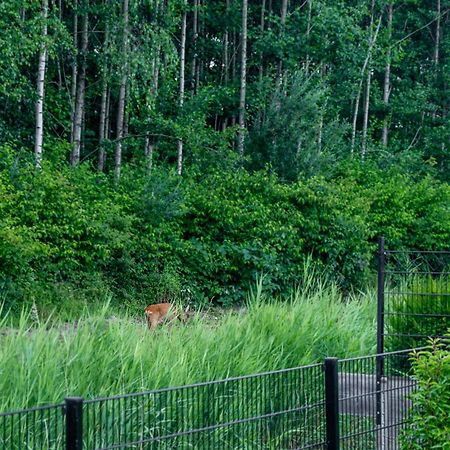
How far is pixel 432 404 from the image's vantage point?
6.88m

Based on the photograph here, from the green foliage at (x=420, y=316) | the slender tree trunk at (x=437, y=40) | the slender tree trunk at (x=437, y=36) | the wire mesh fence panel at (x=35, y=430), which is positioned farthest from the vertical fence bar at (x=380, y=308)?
the slender tree trunk at (x=437, y=36)

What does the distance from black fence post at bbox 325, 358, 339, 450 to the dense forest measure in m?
11.1

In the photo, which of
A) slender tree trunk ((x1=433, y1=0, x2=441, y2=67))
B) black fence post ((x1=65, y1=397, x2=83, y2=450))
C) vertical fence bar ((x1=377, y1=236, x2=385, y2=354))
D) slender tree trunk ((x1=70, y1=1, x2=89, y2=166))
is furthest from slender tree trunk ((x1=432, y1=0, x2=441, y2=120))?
black fence post ((x1=65, y1=397, x2=83, y2=450))

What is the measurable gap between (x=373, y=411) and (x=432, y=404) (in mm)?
613

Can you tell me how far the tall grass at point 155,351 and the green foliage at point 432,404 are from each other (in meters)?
2.65

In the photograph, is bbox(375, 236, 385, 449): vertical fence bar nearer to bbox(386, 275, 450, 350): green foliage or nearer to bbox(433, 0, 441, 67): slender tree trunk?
bbox(386, 275, 450, 350): green foliage

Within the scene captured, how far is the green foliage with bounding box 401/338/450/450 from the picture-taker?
6.85 meters

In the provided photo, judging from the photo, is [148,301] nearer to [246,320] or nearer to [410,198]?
[246,320]

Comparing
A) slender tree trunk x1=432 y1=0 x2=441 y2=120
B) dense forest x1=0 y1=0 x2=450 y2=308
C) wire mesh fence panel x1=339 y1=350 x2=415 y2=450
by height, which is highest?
slender tree trunk x1=432 y1=0 x2=441 y2=120

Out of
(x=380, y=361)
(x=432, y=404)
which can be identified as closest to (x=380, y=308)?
(x=380, y=361)

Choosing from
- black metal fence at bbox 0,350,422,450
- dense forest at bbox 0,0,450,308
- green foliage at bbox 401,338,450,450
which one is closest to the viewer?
black metal fence at bbox 0,350,422,450

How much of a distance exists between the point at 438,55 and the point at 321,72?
1121cm

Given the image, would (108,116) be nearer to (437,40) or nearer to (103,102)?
(103,102)

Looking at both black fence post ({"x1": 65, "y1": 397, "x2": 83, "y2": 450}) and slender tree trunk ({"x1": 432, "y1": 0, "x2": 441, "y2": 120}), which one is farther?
slender tree trunk ({"x1": 432, "y1": 0, "x2": 441, "y2": 120})
